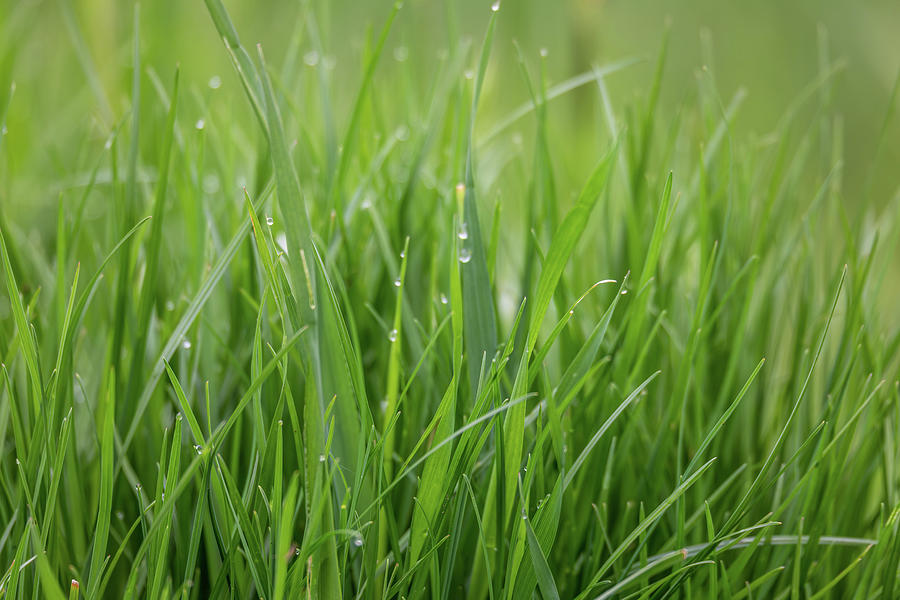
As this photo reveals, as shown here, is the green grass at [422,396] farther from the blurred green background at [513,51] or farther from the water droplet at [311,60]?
the blurred green background at [513,51]

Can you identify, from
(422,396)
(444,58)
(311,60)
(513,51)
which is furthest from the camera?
(513,51)

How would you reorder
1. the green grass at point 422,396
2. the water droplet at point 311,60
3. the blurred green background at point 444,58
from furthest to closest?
the blurred green background at point 444,58
the water droplet at point 311,60
the green grass at point 422,396

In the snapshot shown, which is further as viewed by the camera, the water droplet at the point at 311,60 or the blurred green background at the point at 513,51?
the blurred green background at the point at 513,51

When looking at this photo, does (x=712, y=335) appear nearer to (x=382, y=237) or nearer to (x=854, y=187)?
(x=382, y=237)

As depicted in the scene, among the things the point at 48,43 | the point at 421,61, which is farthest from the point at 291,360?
the point at 48,43

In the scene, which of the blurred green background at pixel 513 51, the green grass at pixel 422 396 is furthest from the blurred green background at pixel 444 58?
the green grass at pixel 422 396

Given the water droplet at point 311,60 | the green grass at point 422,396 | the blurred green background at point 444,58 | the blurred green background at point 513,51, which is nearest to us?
the green grass at point 422,396

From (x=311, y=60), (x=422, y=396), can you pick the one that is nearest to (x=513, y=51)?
(x=311, y=60)

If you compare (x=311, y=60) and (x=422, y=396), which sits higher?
(x=311, y=60)

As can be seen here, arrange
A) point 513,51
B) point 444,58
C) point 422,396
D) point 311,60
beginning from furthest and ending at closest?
point 513,51 → point 311,60 → point 444,58 → point 422,396

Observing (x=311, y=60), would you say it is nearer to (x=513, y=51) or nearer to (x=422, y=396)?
(x=422, y=396)
